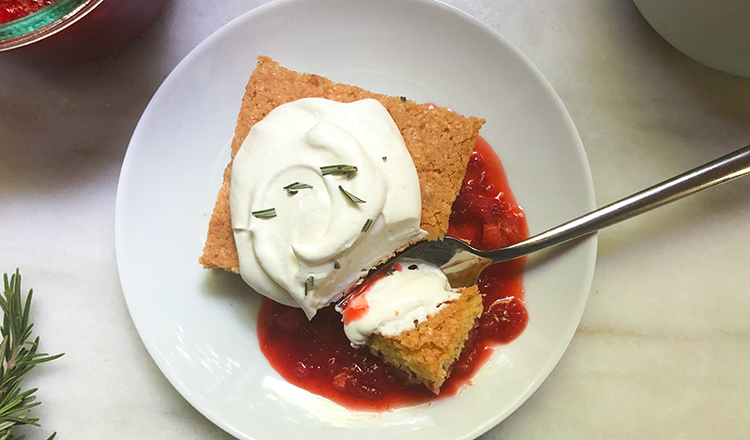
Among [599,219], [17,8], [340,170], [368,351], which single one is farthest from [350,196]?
[17,8]

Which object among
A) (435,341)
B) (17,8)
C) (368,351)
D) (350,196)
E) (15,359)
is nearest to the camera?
(350,196)

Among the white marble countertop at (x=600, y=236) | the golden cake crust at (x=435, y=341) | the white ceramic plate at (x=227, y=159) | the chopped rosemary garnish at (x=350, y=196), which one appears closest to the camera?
the chopped rosemary garnish at (x=350, y=196)

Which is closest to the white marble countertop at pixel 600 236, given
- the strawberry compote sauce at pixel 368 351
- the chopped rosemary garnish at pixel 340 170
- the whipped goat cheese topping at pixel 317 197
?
the strawberry compote sauce at pixel 368 351

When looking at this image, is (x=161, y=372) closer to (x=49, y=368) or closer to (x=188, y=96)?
(x=49, y=368)

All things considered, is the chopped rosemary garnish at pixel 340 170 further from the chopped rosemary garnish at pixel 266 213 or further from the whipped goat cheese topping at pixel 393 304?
the whipped goat cheese topping at pixel 393 304

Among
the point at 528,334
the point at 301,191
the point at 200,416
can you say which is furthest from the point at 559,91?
the point at 200,416

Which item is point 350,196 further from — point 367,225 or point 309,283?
→ point 309,283

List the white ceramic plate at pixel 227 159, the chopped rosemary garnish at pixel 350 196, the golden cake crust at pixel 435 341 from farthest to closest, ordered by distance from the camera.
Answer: the white ceramic plate at pixel 227 159, the golden cake crust at pixel 435 341, the chopped rosemary garnish at pixel 350 196
